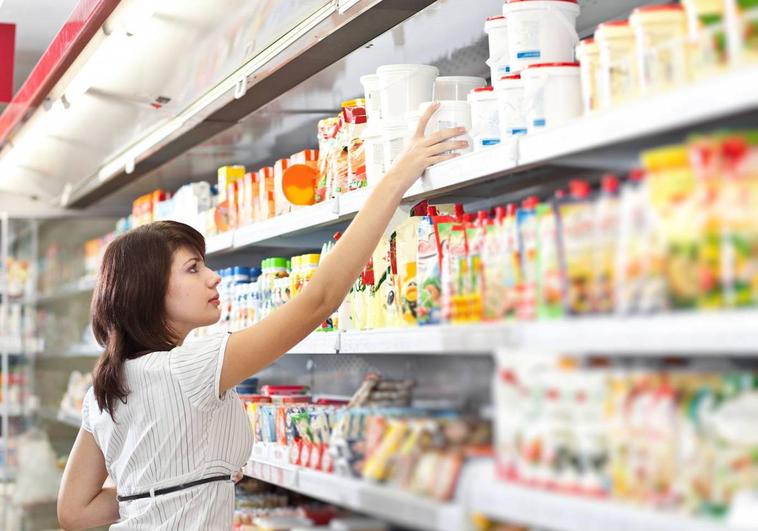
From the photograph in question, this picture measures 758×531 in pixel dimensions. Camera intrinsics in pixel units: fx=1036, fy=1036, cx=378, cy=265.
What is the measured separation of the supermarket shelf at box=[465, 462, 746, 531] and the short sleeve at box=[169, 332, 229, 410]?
0.91 meters

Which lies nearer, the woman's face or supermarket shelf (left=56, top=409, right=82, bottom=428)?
the woman's face

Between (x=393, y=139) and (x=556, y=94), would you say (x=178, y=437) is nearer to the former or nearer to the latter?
(x=393, y=139)

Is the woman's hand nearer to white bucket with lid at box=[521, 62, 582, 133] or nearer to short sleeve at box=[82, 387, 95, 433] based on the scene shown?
white bucket with lid at box=[521, 62, 582, 133]

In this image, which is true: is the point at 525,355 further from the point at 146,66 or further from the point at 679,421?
the point at 146,66

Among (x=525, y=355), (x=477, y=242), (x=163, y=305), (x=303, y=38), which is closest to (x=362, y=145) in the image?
(x=303, y=38)

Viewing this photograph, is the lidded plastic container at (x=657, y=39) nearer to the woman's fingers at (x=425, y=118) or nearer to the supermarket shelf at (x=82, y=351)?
the woman's fingers at (x=425, y=118)

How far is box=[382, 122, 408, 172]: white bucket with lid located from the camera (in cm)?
257

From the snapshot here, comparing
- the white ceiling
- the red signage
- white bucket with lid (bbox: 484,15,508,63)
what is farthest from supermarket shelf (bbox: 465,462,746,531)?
the white ceiling

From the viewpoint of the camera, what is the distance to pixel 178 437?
8.43ft

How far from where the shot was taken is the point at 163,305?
8.87 ft

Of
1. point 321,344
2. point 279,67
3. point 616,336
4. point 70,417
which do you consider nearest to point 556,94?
point 616,336

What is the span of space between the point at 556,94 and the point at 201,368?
1.08m

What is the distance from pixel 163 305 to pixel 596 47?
4.59 feet

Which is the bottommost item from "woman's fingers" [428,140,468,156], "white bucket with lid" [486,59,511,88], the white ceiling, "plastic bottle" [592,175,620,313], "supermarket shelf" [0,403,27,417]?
"supermarket shelf" [0,403,27,417]
